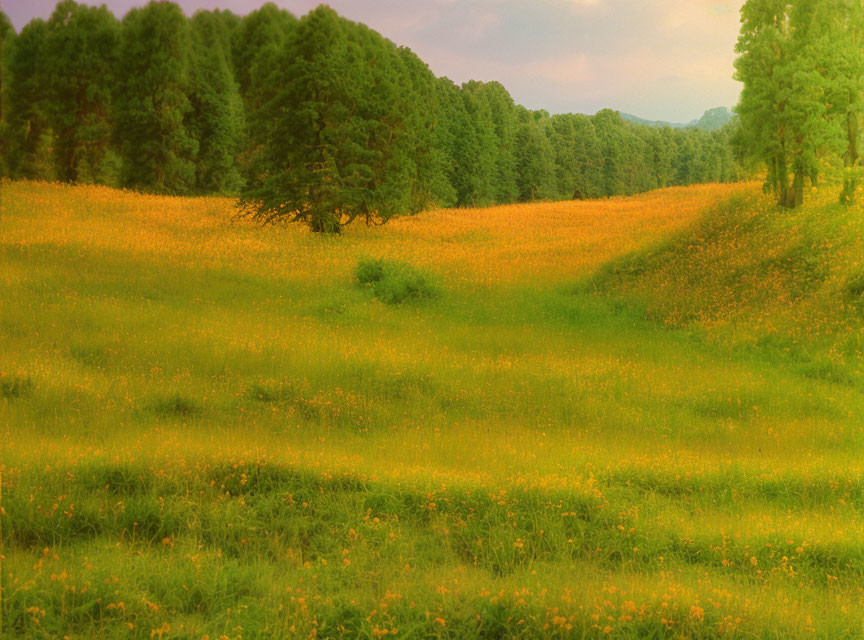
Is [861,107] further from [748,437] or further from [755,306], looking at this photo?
[748,437]

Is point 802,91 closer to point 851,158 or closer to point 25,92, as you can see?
point 851,158

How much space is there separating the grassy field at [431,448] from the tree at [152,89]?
73.6 feet

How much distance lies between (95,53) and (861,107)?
3837 centimetres

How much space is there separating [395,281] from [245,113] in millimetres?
25918

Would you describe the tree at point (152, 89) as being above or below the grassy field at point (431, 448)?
above

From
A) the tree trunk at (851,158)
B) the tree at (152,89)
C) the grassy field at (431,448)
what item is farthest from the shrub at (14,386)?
the tree at (152,89)

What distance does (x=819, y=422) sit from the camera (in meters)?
10.2

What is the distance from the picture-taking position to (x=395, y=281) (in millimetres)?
19266

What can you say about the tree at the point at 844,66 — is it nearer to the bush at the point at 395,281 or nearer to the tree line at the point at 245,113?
the tree line at the point at 245,113

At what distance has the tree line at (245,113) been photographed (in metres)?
28.5

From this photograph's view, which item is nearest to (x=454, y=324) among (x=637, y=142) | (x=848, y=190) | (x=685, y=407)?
(x=685, y=407)

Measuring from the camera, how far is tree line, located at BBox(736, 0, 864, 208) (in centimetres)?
2055

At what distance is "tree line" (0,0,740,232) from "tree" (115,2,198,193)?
0.08 meters

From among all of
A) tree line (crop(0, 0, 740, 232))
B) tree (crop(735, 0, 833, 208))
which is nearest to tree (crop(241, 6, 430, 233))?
tree line (crop(0, 0, 740, 232))
